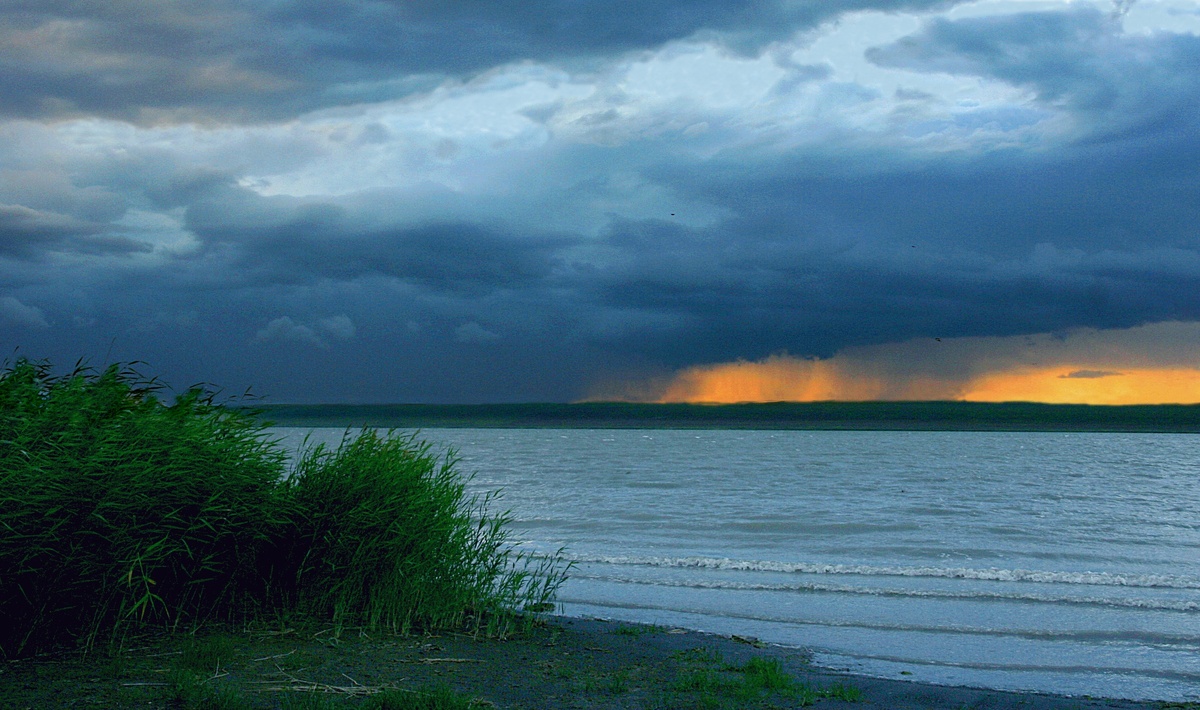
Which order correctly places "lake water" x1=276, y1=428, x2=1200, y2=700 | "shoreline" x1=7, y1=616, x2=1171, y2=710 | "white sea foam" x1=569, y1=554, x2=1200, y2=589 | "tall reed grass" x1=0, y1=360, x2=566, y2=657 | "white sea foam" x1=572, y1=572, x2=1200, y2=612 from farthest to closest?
"white sea foam" x1=569, y1=554, x2=1200, y2=589 → "white sea foam" x1=572, y1=572, x2=1200, y2=612 → "lake water" x1=276, y1=428, x2=1200, y2=700 → "tall reed grass" x1=0, y1=360, x2=566, y2=657 → "shoreline" x1=7, y1=616, x2=1171, y2=710

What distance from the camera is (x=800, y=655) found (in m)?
10.8

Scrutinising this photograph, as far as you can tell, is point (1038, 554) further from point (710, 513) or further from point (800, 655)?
point (800, 655)

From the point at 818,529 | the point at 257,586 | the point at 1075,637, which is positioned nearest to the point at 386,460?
the point at 257,586

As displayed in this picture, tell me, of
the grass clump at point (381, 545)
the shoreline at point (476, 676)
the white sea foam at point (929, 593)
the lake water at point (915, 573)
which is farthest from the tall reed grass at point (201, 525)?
the white sea foam at point (929, 593)

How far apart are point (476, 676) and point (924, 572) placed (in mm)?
13075

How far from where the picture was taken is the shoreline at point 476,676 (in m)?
6.68

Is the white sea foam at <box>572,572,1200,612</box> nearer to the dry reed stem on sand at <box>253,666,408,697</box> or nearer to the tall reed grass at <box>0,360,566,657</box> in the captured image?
the tall reed grass at <box>0,360,566,657</box>

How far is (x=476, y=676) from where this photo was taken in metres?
7.77

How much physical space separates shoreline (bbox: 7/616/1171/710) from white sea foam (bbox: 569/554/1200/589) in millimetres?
8244

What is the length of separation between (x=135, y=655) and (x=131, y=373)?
3.33 m

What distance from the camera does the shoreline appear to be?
21.9 feet

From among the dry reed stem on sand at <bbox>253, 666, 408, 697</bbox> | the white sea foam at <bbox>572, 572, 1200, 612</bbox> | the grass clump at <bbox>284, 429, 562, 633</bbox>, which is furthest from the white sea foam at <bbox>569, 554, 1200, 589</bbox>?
the dry reed stem on sand at <bbox>253, 666, 408, 697</bbox>

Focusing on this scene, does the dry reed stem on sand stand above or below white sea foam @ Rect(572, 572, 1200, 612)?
above

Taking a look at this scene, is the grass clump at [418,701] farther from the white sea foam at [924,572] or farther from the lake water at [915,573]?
the white sea foam at [924,572]
